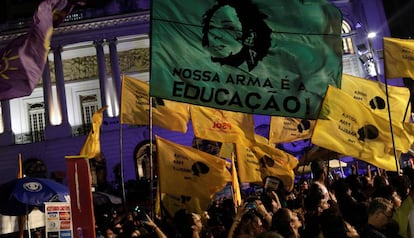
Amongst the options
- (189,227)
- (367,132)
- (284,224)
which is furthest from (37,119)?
(284,224)

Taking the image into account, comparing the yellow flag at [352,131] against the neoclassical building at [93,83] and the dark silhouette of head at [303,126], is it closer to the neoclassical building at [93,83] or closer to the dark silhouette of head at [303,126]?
the dark silhouette of head at [303,126]

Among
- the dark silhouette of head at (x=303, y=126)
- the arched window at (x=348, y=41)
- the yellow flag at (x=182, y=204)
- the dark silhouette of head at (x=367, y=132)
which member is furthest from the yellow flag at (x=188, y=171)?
the arched window at (x=348, y=41)

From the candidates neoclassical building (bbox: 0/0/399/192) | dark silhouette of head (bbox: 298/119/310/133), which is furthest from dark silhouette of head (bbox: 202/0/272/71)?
neoclassical building (bbox: 0/0/399/192)

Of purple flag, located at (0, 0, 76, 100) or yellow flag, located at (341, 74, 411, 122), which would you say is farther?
yellow flag, located at (341, 74, 411, 122)

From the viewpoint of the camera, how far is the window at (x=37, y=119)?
3388 cm

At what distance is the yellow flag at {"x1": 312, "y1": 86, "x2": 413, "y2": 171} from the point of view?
6637 mm

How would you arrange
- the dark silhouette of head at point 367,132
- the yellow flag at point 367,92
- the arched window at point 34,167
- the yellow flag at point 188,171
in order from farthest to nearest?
the arched window at point 34,167 < the yellow flag at point 367,92 < the yellow flag at point 188,171 < the dark silhouette of head at point 367,132

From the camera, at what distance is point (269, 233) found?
3.50 meters

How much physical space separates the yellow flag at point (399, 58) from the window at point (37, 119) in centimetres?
2911

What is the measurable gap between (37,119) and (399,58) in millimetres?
30979

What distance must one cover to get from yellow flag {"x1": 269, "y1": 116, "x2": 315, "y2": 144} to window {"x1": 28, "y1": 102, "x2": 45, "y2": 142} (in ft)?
83.2

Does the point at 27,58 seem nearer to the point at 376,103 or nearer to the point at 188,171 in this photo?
the point at 188,171

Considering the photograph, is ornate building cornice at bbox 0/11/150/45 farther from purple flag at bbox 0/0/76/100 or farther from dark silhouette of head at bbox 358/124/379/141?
purple flag at bbox 0/0/76/100

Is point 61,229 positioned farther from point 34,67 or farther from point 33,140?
point 33,140
